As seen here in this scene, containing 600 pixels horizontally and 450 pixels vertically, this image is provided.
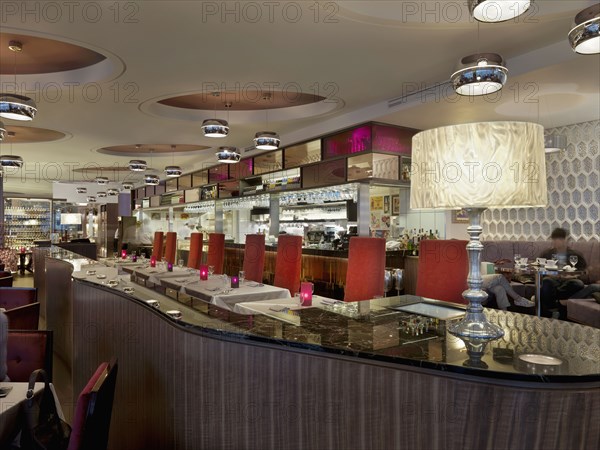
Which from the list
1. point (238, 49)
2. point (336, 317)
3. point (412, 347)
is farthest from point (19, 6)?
point (412, 347)

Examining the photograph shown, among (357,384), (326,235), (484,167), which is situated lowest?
(357,384)

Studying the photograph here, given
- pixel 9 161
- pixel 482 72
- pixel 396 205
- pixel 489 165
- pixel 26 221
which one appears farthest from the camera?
pixel 26 221

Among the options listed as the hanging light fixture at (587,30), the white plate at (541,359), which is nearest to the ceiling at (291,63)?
the hanging light fixture at (587,30)

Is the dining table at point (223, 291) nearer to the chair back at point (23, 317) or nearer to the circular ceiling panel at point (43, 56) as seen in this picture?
the chair back at point (23, 317)

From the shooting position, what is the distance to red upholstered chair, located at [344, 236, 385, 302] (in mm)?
3744

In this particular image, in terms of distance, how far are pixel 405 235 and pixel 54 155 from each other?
332 inches

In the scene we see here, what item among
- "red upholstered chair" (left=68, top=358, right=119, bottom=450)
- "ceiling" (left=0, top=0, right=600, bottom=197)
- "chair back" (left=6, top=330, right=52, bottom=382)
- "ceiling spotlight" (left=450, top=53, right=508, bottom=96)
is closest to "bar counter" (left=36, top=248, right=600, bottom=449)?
"red upholstered chair" (left=68, top=358, right=119, bottom=450)

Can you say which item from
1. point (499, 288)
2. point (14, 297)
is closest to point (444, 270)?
point (499, 288)

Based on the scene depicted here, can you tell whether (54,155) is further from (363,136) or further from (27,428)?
(27,428)

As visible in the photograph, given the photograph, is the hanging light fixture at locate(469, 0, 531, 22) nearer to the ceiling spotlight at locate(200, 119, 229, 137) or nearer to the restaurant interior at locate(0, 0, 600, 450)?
the restaurant interior at locate(0, 0, 600, 450)

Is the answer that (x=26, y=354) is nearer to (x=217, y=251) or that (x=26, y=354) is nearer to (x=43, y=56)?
(x=43, y=56)

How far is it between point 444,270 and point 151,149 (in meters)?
9.45

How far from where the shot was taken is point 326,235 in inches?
356

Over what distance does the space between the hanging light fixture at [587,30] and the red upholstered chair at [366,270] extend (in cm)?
200
